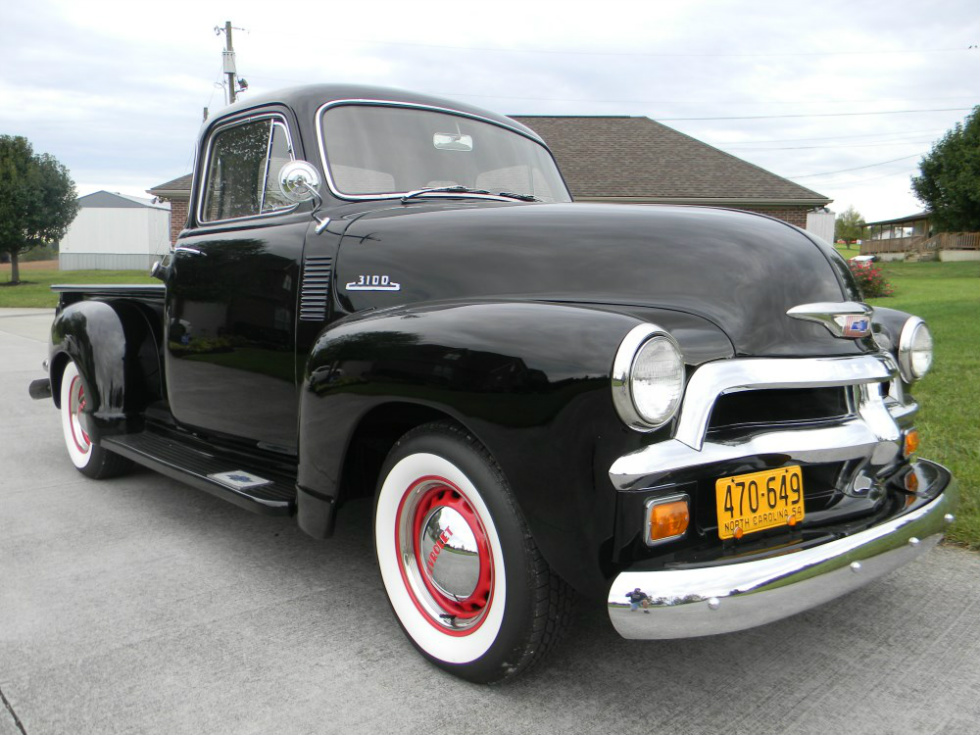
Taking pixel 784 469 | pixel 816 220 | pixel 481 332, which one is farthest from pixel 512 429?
pixel 816 220

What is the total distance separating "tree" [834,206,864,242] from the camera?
76.0m

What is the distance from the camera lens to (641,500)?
1994 millimetres

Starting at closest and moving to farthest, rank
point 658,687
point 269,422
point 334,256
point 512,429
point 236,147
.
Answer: point 512,429 < point 658,687 < point 334,256 < point 269,422 < point 236,147

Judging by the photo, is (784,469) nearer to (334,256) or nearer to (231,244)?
(334,256)

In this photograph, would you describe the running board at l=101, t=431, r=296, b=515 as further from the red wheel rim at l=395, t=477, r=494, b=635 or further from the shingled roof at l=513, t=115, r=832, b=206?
the shingled roof at l=513, t=115, r=832, b=206

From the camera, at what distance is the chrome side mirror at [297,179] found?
3.04 meters

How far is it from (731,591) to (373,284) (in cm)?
154

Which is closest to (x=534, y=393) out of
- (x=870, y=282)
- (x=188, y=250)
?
→ (x=188, y=250)

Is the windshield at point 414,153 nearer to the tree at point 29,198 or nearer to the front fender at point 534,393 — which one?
the front fender at point 534,393

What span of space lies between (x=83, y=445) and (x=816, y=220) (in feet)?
75.9

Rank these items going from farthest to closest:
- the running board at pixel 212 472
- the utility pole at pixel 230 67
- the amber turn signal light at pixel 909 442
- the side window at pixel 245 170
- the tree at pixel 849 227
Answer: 1. the tree at pixel 849 227
2. the utility pole at pixel 230 67
3. the side window at pixel 245 170
4. the running board at pixel 212 472
5. the amber turn signal light at pixel 909 442

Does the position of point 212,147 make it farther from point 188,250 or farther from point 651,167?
point 651,167

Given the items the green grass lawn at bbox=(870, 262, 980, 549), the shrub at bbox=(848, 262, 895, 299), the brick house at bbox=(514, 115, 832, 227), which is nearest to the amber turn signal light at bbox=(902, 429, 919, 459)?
the green grass lawn at bbox=(870, 262, 980, 549)

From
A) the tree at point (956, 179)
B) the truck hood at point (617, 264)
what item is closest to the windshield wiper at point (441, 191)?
the truck hood at point (617, 264)
